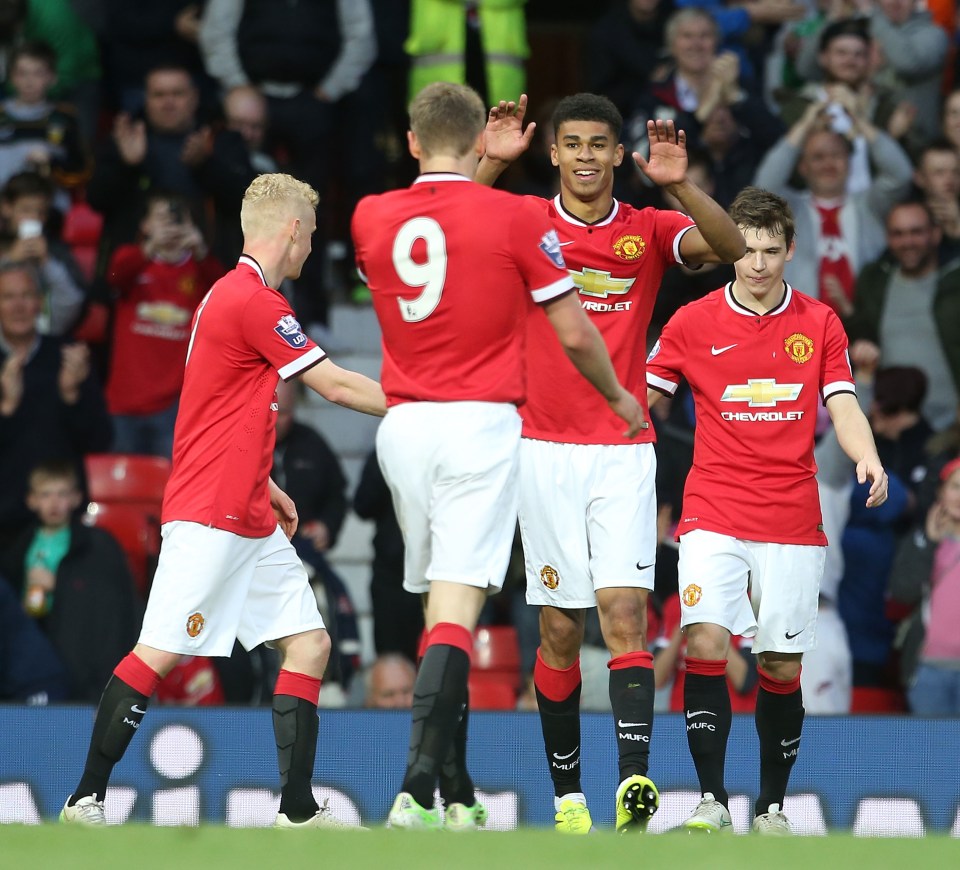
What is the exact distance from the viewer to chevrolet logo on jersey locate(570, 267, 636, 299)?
636cm

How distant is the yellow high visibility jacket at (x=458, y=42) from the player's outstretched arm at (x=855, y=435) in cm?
531

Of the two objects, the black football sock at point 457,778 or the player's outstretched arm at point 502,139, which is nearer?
the black football sock at point 457,778

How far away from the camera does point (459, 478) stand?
5.28 m

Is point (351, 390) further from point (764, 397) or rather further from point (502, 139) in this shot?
point (764, 397)

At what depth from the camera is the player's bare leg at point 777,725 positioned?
6.55 meters

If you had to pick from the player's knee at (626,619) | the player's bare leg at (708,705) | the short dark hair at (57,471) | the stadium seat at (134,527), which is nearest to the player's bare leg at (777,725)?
the player's bare leg at (708,705)

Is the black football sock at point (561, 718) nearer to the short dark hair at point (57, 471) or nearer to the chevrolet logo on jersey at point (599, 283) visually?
the chevrolet logo on jersey at point (599, 283)

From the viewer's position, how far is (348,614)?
9.05 metres

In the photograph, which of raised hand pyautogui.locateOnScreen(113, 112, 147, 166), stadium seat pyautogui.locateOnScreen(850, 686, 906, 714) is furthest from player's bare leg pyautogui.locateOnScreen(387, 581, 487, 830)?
raised hand pyautogui.locateOnScreen(113, 112, 147, 166)

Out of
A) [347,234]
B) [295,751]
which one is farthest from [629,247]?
[347,234]

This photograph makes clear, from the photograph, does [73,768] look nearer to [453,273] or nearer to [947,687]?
[453,273]

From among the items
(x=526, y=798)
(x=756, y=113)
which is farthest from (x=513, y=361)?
(x=756, y=113)

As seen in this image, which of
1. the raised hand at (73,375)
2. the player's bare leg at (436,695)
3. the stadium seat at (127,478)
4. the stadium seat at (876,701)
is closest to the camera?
the player's bare leg at (436,695)

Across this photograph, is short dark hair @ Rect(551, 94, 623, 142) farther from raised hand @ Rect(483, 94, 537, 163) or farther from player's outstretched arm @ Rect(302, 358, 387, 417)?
player's outstretched arm @ Rect(302, 358, 387, 417)
